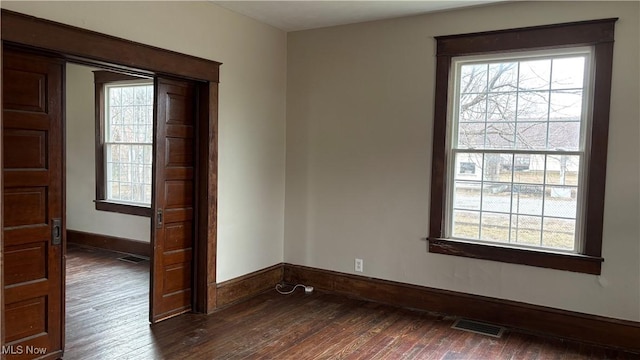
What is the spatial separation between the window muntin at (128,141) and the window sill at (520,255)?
12.5ft

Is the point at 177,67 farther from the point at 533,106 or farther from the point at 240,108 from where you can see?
the point at 533,106

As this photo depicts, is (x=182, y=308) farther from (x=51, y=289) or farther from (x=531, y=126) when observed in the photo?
(x=531, y=126)

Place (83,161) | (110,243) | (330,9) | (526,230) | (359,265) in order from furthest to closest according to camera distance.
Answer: (83,161)
(110,243)
(359,265)
(330,9)
(526,230)

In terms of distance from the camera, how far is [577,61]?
3668 millimetres

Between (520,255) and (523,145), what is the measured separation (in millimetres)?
901

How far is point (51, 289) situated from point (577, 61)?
4.13m

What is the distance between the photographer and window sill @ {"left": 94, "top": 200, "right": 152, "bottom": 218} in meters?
6.03

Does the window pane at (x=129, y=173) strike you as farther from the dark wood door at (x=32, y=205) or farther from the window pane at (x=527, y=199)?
the window pane at (x=527, y=199)

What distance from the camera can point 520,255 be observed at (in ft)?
12.7

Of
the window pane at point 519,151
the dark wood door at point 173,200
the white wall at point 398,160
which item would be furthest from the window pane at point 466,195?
the dark wood door at point 173,200

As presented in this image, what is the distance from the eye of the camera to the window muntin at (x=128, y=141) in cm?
606

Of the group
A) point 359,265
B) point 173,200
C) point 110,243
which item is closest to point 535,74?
point 359,265

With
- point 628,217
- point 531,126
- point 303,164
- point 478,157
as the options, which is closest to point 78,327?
point 303,164

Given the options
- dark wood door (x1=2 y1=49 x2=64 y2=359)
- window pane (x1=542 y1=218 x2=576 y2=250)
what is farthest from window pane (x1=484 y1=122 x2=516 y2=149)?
dark wood door (x1=2 y1=49 x2=64 y2=359)
